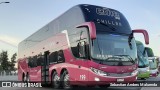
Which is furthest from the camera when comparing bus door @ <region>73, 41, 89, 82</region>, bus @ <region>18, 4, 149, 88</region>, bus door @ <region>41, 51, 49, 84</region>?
bus door @ <region>41, 51, 49, 84</region>

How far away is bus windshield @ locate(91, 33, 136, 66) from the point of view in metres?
15.3

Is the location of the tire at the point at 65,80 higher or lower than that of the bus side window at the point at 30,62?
lower

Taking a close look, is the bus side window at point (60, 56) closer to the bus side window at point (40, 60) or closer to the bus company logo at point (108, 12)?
the bus company logo at point (108, 12)

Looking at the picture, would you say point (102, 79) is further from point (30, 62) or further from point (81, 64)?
point (30, 62)

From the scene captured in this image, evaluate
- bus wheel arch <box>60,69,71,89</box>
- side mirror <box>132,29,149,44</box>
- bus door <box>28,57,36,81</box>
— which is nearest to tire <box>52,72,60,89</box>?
bus wheel arch <box>60,69,71,89</box>

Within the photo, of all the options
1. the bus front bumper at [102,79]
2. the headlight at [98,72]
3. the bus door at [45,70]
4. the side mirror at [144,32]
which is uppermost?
the side mirror at [144,32]

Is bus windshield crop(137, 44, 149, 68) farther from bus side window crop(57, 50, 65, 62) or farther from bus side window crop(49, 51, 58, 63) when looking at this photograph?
bus side window crop(57, 50, 65, 62)

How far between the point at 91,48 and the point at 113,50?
0.98 m

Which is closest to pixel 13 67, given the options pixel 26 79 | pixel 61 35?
pixel 26 79

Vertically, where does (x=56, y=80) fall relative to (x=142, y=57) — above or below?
below

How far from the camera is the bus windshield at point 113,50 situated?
50.3ft

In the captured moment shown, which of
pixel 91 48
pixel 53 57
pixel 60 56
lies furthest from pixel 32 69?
pixel 91 48

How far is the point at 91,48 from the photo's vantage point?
1533 centimetres

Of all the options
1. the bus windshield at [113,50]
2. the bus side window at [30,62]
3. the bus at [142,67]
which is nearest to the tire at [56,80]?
the bus windshield at [113,50]
